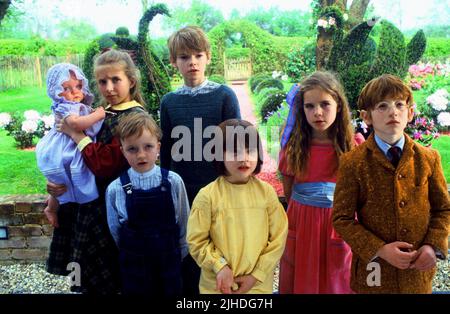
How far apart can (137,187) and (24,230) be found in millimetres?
2291

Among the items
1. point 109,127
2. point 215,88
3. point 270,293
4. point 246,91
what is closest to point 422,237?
point 270,293

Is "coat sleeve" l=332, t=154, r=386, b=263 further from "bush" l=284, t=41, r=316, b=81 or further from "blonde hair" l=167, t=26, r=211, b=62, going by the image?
"bush" l=284, t=41, r=316, b=81

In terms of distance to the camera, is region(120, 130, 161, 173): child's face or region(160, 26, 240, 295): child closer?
region(120, 130, 161, 173): child's face

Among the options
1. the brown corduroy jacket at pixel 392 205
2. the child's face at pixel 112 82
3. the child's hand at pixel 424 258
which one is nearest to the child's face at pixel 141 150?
the child's face at pixel 112 82

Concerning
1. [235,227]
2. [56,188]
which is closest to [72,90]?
[56,188]

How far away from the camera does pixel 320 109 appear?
2.14 metres

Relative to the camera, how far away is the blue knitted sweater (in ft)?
7.80

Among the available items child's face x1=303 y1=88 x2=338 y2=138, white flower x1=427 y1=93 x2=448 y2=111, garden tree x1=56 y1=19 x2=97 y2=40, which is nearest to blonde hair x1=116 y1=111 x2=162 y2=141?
child's face x1=303 y1=88 x2=338 y2=138

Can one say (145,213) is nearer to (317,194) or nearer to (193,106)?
(193,106)

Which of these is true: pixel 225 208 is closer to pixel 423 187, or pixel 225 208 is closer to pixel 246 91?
pixel 423 187

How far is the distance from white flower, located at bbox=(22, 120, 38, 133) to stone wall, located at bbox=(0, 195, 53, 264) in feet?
2.75

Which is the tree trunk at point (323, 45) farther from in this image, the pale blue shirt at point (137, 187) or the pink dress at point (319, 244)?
the pale blue shirt at point (137, 187)

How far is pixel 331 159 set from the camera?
A: 2.20 m

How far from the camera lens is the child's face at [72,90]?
227 centimetres
